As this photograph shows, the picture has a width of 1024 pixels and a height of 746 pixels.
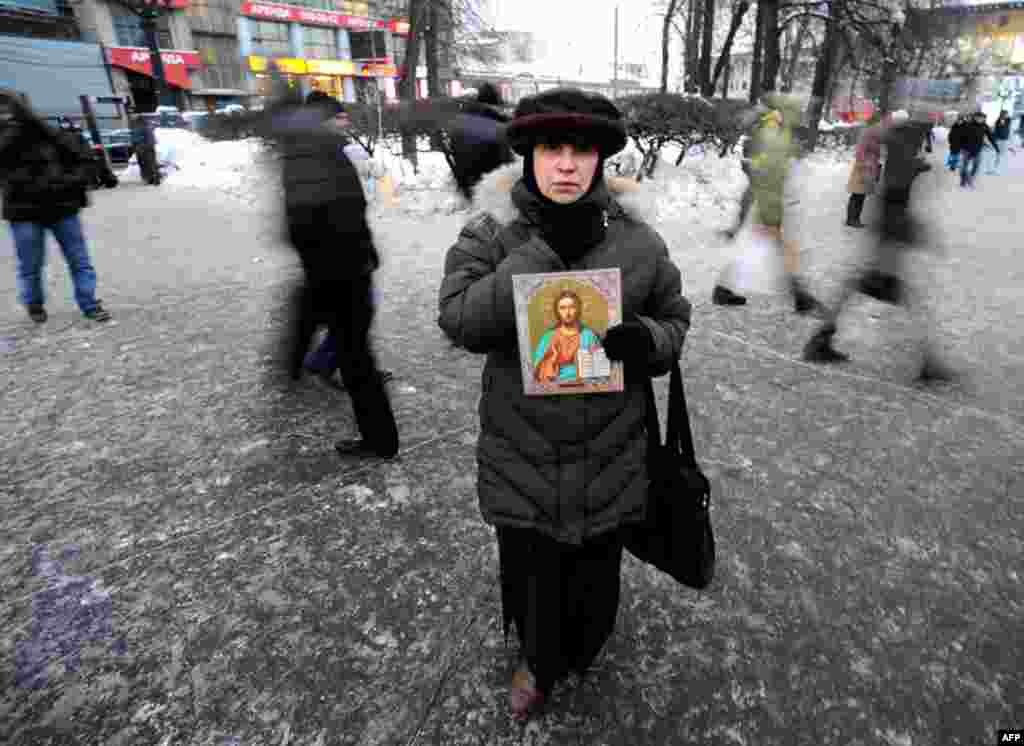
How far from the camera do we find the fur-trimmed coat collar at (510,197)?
5.05ft

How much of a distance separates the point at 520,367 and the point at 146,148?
16274mm

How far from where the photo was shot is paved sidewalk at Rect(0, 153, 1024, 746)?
1.86 metres

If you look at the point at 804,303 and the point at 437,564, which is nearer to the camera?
the point at 437,564

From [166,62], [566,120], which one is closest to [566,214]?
[566,120]

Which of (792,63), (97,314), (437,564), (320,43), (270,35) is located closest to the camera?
(437,564)

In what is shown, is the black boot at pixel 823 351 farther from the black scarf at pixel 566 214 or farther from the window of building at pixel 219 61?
the window of building at pixel 219 61

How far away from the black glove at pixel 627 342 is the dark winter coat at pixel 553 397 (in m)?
0.05

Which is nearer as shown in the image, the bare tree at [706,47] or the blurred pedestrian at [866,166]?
the blurred pedestrian at [866,166]

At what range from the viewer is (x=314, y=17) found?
46.1 meters

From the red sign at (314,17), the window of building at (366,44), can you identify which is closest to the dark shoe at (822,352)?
the red sign at (314,17)

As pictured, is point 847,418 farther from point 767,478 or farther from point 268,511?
point 268,511

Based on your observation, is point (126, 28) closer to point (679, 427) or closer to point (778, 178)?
point (778, 178)

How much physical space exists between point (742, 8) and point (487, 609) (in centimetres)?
2520

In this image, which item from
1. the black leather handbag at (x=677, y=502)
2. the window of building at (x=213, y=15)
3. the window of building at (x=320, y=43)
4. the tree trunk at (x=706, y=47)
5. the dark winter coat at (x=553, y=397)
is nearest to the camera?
the dark winter coat at (x=553, y=397)
